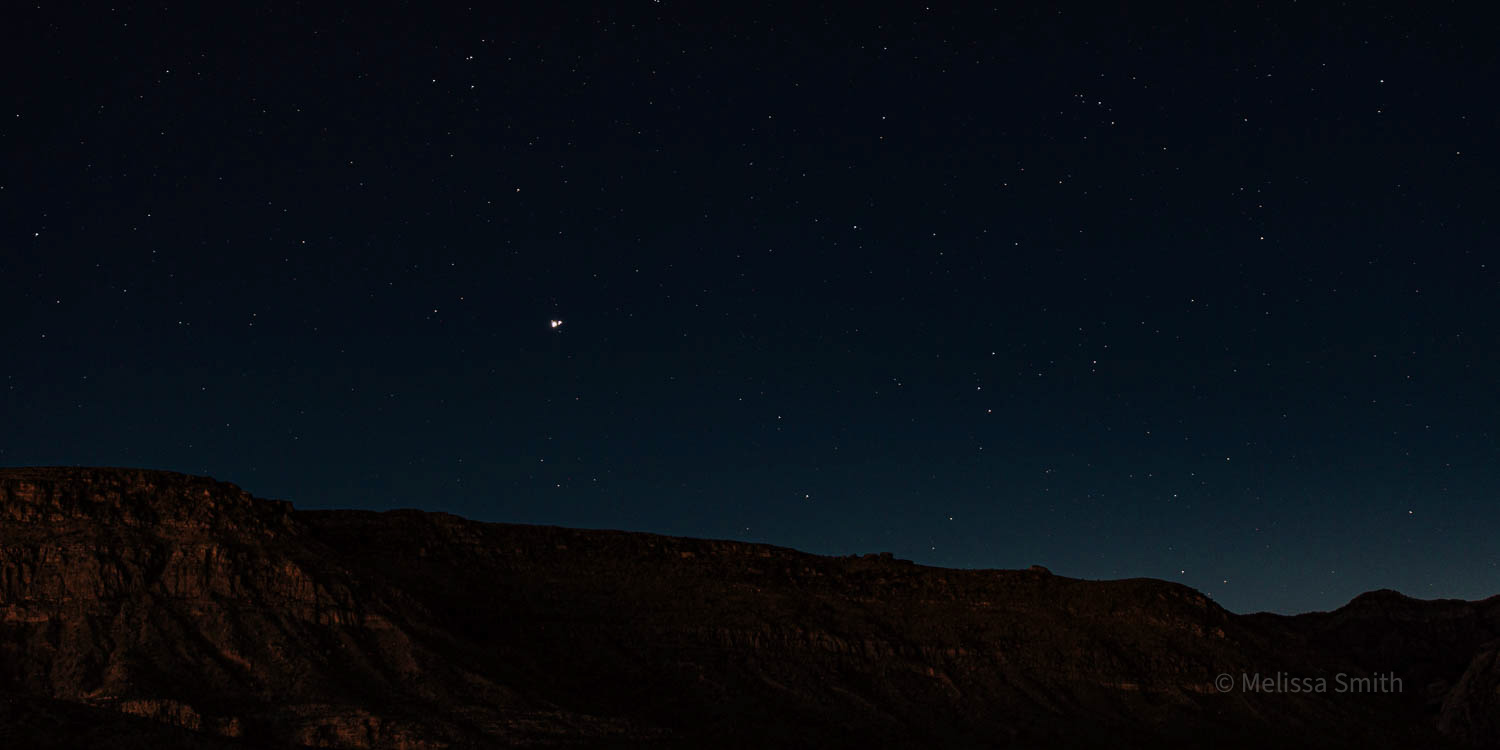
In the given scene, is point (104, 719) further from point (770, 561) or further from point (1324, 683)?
point (1324, 683)

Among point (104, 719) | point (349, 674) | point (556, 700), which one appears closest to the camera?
point (104, 719)

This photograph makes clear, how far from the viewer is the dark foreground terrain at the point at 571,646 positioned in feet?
202

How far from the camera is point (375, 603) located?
73438mm

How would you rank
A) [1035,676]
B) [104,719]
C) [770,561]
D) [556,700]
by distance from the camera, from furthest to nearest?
[770,561], [1035,676], [556,700], [104,719]

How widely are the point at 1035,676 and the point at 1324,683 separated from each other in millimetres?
28692

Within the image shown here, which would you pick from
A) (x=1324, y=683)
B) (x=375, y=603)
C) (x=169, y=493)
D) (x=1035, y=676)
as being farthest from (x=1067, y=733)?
(x=169, y=493)

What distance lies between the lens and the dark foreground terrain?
61.7m

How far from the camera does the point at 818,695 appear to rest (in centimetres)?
8488

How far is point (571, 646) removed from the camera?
83.2 metres

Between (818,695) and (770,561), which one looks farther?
(770,561)

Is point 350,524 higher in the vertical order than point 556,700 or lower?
higher

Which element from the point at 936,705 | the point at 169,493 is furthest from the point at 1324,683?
the point at 169,493

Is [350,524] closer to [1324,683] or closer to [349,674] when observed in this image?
[349,674]

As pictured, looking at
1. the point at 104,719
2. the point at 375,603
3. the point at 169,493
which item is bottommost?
the point at 104,719
